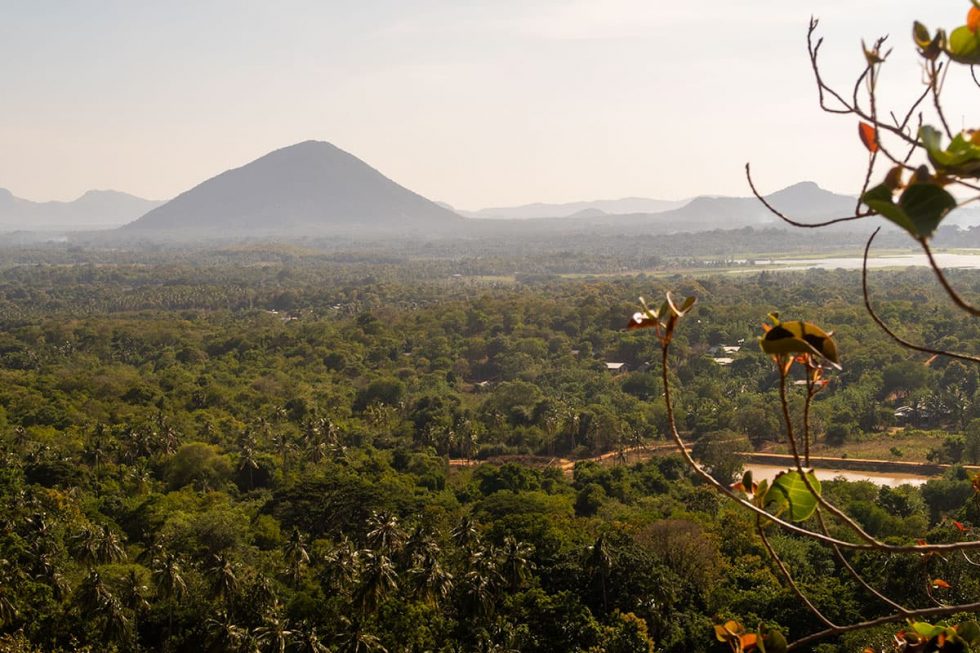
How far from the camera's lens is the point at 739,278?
9600 cm

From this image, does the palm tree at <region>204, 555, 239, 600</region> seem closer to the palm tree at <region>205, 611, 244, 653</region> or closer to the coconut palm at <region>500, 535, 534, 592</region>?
the palm tree at <region>205, 611, 244, 653</region>

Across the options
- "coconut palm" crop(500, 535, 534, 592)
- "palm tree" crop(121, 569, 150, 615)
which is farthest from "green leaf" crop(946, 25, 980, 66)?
"palm tree" crop(121, 569, 150, 615)

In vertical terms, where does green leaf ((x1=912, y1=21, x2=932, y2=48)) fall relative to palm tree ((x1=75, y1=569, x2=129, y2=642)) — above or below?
above

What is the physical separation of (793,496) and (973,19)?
123cm

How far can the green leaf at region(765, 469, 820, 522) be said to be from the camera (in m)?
2.02

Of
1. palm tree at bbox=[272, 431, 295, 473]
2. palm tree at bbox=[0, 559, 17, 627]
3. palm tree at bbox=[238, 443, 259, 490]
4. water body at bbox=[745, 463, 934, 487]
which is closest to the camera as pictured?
palm tree at bbox=[0, 559, 17, 627]

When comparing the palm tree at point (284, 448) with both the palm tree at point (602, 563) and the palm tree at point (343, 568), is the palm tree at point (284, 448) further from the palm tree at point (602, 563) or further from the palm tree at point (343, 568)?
the palm tree at point (602, 563)

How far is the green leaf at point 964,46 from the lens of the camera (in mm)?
1582

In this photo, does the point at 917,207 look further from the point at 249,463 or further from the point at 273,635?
the point at 249,463

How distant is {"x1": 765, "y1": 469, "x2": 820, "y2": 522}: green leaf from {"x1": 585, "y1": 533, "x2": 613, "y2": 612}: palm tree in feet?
47.5

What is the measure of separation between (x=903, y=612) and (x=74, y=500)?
979 inches

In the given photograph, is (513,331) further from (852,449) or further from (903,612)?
(903,612)

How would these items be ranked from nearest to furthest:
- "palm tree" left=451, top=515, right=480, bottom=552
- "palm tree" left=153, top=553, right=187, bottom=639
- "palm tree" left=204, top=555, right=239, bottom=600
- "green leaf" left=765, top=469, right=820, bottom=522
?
"green leaf" left=765, top=469, right=820, bottom=522
"palm tree" left=204, top=555, right=239, bottom=600
"palm tree" left=153, top=553, right=187, bottom=639
"palm tree" left=451, top=515, right=480, bottom=552

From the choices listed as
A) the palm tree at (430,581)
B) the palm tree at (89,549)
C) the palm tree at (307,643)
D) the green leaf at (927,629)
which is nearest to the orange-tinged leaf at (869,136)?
the green leaf at (927,629)
